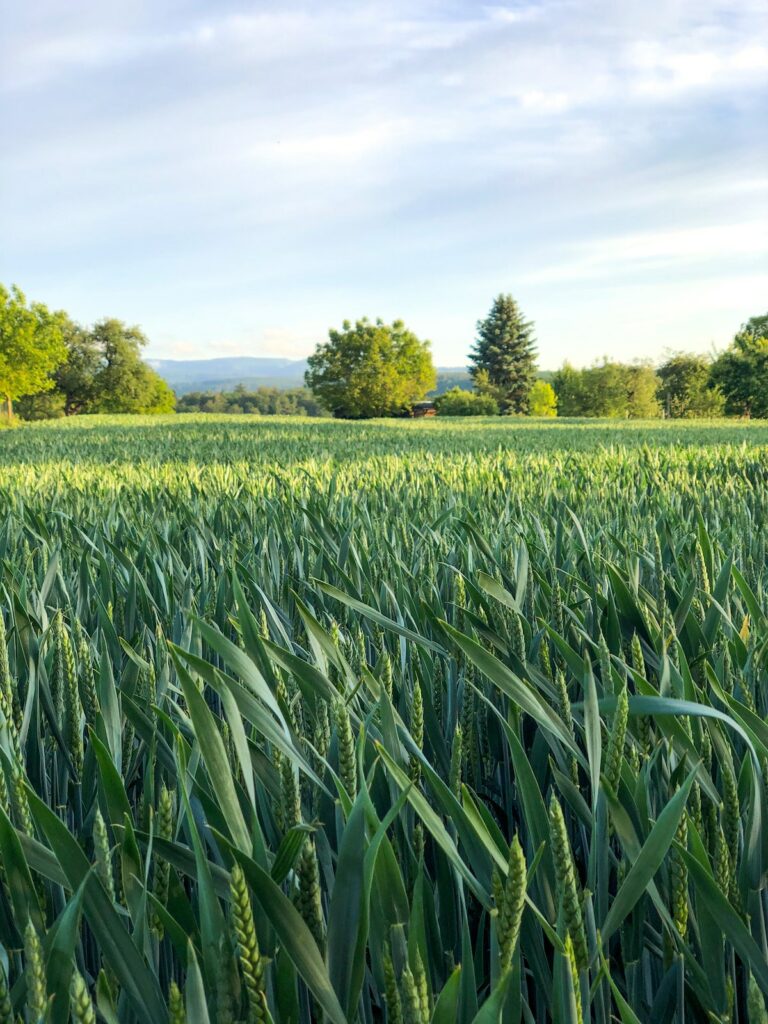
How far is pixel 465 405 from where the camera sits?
63.8 meters

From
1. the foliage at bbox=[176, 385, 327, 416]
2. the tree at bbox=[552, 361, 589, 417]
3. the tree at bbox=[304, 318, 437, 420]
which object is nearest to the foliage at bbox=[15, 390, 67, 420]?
the tree at bbox=[304, 318, 437, 420]

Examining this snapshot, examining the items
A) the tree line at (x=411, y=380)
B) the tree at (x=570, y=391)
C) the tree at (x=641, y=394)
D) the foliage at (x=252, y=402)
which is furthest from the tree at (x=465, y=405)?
the foliage at (x=252, y=402)

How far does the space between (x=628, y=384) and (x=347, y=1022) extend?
7667cm

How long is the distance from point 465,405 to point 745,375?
2302 cm

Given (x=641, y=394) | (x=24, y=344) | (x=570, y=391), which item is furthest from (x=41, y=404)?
(x=641, y=394)

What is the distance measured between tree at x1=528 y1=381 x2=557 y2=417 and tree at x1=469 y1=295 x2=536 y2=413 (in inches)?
29.0

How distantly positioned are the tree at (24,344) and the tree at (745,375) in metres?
40.6

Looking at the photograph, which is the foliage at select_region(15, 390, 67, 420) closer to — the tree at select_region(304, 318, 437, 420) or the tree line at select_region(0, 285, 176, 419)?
the tree line at select_region(0, 285, 176, 419)

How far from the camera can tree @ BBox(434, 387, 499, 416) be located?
205ft

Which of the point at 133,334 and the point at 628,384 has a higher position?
the point at 133,334

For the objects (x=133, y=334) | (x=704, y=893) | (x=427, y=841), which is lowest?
(x=427, y=841)

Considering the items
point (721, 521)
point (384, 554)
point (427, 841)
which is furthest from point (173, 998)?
point (721, 521)

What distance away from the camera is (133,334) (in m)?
77.2

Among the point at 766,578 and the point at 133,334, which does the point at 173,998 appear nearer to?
the point at 766,578
